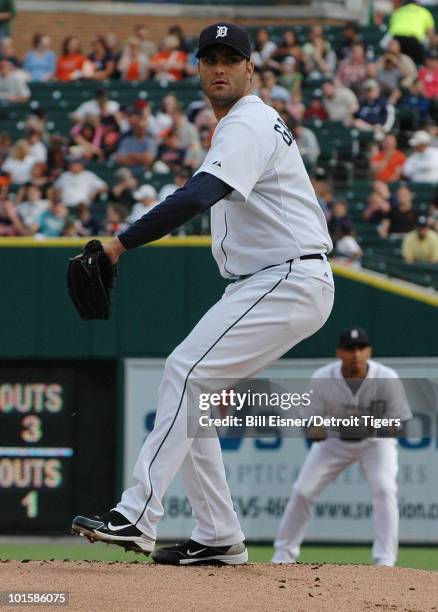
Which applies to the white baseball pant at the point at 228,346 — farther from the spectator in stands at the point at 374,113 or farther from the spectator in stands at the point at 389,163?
the spectator in stands at the point at 374,113

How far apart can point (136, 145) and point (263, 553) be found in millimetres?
5615

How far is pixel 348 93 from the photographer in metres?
15.9

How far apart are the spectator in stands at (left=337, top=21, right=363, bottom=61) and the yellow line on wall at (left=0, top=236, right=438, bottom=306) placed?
5782 mm

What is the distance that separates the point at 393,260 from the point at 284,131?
22.6 ft

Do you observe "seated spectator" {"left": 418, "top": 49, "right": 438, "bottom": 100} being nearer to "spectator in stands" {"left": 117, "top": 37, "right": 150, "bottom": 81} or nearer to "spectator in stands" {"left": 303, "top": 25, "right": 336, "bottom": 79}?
"spectator in stands" {"left": 303, "top": 25, "right": 336, "bottom": 79}

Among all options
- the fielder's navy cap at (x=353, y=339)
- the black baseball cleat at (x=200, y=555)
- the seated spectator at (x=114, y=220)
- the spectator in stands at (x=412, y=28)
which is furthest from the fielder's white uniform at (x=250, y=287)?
the spectator in stands at (x=412, y=28)

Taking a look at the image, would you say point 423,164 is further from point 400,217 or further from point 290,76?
point 290,76

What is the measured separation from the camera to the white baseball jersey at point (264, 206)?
17.2 feet

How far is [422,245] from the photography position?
1259cm

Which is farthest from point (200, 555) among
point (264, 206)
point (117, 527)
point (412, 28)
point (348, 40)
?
point (348, 40)

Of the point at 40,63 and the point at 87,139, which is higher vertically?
the point at 40,63

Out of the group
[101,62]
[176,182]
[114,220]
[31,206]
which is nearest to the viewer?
[114,220]

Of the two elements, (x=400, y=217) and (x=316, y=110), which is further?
(x=316, y=110)

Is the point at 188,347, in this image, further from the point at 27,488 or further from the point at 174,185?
the point at 174,185
